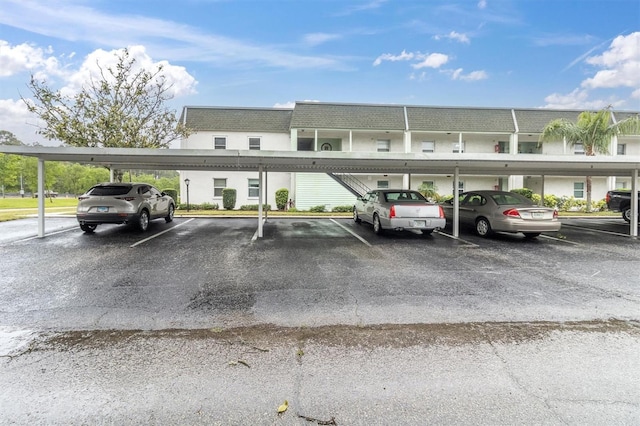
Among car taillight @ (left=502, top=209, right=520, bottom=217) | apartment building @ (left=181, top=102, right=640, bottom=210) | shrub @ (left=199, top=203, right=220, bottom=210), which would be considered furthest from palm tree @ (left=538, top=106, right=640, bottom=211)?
shrub @ (left=199, top=203, right=220, bottom=210)

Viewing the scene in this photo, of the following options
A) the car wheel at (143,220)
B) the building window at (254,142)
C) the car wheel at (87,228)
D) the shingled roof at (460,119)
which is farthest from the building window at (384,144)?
the car wheel at (87,228)

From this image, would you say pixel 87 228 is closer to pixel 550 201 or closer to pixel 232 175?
pixel 232 175

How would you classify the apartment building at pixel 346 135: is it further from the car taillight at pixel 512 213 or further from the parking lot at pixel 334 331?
the parking lot at pixel 334 331

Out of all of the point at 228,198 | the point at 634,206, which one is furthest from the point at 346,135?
the point at 634,206

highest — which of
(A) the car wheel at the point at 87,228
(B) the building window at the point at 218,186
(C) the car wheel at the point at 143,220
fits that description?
(B) the building window at the point at 218,186

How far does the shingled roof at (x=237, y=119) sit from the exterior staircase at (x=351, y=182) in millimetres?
5004

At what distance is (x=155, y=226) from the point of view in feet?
43.4

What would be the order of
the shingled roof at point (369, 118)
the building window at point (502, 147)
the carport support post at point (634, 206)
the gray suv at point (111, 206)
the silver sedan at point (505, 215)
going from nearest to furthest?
the silver sedan at point (505, 215) < the gray suv at point (111, 206) < the carport support post at point (634, 206) < the shingled roof at point (369, 118) < the building window at point (502, 147)

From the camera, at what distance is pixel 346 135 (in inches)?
977

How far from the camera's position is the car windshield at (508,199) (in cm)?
1066

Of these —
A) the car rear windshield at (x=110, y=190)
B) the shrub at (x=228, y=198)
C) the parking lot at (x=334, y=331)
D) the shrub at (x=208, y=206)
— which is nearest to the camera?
the parking lot at (x=334, y=331)

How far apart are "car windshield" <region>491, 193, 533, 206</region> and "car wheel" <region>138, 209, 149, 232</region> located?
11259mm

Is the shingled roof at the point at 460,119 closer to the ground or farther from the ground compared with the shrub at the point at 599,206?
farther from the ground

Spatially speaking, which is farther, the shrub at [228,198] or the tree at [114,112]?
the shrub at [228,198]
